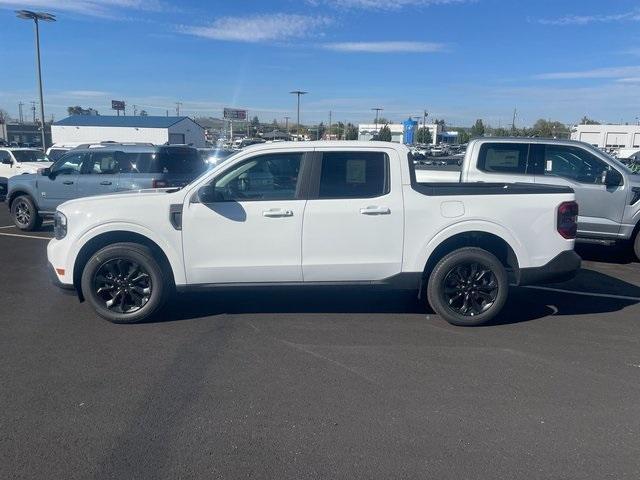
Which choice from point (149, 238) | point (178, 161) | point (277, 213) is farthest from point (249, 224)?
point (178, 161)

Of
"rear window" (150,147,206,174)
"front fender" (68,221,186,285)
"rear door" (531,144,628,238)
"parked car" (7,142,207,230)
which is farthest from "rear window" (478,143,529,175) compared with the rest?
"front fender" (68,221,186,285)

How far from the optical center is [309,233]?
5.54 metres

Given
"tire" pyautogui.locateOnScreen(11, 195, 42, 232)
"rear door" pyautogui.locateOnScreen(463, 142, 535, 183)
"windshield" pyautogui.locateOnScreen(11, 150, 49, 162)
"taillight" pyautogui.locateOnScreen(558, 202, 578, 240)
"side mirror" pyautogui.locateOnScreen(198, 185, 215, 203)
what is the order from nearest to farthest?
"side mirror" pyautogui.locateOnScreen(198, 185, 215, 203), "taillight" pyautogui.locateOnScreen(558, 202, 578, 240), "rear door" pyautogui.locateOnScreen(463, 142, 535, 183), "tire" pyautogui.locateOnScreen(11, 195, 42, 232), "windshield" pyautogui.locateOnScreen(11, 150, 49, 162)

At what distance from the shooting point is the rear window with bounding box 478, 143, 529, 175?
9.49 metres

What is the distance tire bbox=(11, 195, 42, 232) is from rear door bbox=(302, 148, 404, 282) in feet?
28.7

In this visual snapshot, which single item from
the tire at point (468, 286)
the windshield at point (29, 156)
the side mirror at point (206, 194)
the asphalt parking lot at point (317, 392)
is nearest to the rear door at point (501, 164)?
the asphalt parking lot at point (317, 392)

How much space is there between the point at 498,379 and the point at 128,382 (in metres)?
2.92

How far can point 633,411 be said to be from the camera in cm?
394

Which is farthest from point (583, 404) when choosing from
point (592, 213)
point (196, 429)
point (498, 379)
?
point (592, 213)

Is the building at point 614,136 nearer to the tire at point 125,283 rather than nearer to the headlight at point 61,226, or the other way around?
the tire at point 125,283

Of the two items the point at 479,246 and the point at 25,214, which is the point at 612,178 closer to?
the point at 479,246

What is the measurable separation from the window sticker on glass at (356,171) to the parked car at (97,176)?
627 centimetres

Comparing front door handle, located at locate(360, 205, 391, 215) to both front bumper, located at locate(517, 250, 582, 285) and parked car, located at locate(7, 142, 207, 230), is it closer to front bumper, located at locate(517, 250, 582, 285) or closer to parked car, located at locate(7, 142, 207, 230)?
front bumper, located at locate(517, 250, 582, 285)

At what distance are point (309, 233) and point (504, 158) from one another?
541cm
